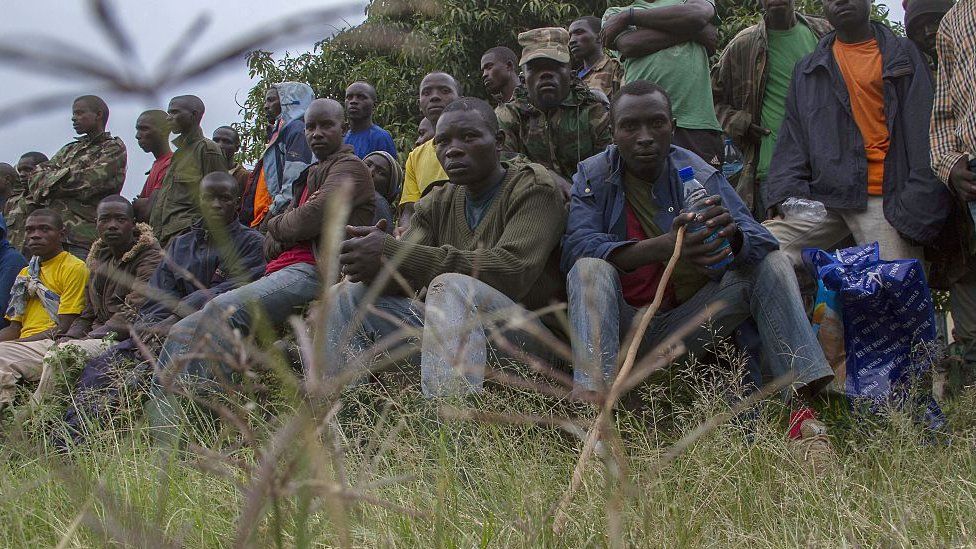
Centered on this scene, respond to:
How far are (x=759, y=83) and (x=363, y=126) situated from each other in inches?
100

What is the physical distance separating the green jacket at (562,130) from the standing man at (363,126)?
4.53 ft

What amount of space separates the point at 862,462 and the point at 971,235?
4.99 feet

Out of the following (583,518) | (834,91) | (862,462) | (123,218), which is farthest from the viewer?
(123,218)

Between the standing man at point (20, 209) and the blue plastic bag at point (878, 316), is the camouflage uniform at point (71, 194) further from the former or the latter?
the blue plastic bag at point (878, 316)

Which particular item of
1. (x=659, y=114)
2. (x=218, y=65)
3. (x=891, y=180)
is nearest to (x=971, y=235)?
(x=891, y=180)

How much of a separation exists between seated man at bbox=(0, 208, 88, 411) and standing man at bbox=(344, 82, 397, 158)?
190cm

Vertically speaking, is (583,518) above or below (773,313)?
above

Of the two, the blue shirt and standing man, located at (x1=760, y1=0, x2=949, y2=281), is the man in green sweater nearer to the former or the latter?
standing man, located at (x1=760, y1=0, x2=949, y2=281)

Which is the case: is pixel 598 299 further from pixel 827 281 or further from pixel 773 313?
pixel 827 281

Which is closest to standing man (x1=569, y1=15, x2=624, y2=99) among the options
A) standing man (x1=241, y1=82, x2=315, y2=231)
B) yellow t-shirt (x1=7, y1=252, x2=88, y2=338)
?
standing man (x1=241, y1=82, x2=315, y2=231)

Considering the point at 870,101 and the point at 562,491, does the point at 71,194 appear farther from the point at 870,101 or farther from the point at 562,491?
the point at 562,491

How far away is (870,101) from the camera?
4.31 metres

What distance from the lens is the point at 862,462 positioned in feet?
10.0

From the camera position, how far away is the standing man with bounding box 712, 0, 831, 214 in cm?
482
